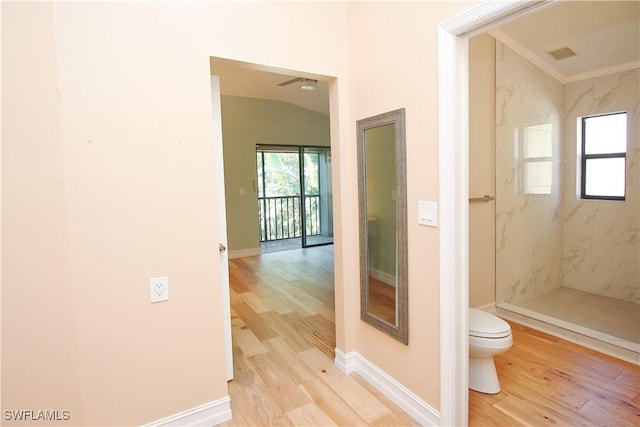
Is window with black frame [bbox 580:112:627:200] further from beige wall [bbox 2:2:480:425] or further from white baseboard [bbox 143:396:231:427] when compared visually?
white baseboard [bbox 143:396:231:427]

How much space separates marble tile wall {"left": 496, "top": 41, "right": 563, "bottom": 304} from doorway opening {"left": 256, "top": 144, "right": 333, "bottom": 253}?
363 cm

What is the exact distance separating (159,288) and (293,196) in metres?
5.62

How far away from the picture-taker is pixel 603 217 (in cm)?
366

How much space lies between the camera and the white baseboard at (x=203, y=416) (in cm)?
188

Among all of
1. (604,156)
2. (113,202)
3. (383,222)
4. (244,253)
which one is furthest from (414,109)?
(244,253)

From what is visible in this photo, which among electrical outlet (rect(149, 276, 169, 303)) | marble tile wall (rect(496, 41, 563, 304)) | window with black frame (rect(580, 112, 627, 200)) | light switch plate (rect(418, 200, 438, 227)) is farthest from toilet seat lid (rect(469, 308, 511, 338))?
window with black frame (rect(580, 112, 627, 200))

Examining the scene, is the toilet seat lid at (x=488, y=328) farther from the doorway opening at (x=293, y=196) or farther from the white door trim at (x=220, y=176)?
the doorway opening at (x=293, y=196)

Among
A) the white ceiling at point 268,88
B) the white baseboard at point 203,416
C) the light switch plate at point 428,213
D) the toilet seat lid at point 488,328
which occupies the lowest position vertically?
the white baseboard at point 203,416

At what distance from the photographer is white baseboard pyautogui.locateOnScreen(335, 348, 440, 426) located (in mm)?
1899

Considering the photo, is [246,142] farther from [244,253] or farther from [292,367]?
[292,367]

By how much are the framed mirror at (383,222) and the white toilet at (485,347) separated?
480 mm

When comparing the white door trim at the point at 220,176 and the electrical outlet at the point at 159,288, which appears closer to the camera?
the electrical outlet at the point at 159,288

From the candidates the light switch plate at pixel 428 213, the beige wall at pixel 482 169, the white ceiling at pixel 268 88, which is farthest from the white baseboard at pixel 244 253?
the light switch plate at pixel 428 213

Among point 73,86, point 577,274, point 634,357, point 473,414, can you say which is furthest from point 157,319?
point 577,274
